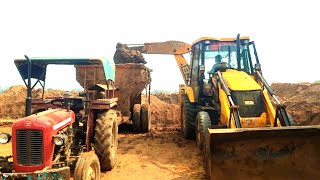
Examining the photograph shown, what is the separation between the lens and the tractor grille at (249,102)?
7289mm

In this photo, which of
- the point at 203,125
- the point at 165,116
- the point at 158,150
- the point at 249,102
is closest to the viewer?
the point at 249,102

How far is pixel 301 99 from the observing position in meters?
20.1

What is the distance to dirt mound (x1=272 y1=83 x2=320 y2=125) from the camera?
12591 millimetres

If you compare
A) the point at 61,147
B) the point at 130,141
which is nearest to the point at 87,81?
the point at 130,141

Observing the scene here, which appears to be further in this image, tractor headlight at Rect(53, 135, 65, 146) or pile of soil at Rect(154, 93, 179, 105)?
pile of soil at Rect(154, 93, 179, 105)

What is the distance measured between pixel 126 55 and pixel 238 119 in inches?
270

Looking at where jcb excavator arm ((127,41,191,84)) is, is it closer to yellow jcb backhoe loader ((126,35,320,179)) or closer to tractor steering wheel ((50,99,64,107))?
yellow jcb backhoe loader ((126,35,320,179))

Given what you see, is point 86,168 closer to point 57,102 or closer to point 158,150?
point 57,102

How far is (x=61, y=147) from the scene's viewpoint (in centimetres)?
538

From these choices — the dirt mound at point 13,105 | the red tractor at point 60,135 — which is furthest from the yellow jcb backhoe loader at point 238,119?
the dirt mound at point 13,105

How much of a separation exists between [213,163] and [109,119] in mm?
2486

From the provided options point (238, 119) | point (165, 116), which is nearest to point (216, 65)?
point (238, 119)

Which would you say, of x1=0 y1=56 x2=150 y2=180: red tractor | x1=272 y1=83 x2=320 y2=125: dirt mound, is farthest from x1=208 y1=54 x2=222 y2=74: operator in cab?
x1=272 y1=83 x2=320 y2=125: dirt mound

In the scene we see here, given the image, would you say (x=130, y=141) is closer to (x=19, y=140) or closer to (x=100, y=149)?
(x=100, y=149)
